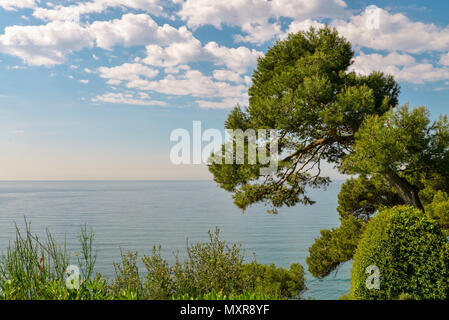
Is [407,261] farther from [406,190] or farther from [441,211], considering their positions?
[441,211]

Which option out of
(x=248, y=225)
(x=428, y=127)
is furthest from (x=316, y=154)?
(x=248, y=225)

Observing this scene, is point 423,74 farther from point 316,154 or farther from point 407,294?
point 407,294

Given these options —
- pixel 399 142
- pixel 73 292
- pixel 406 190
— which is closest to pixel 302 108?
pixel 399 142

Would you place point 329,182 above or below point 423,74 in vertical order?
below

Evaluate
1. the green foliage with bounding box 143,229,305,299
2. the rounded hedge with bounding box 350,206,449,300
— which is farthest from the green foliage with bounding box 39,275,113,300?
the rounded hedge with bounding box 350,206,449,300

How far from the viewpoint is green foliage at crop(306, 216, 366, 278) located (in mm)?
10391

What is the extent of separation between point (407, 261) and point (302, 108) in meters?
4.41

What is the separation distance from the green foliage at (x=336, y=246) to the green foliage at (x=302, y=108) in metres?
1.59

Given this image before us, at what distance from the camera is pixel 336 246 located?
10914mm

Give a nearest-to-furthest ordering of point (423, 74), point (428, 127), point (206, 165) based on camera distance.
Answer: point (428, 127) → point (206, 165) → point (423, 74)

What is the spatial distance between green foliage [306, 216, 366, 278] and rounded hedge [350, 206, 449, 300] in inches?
160
